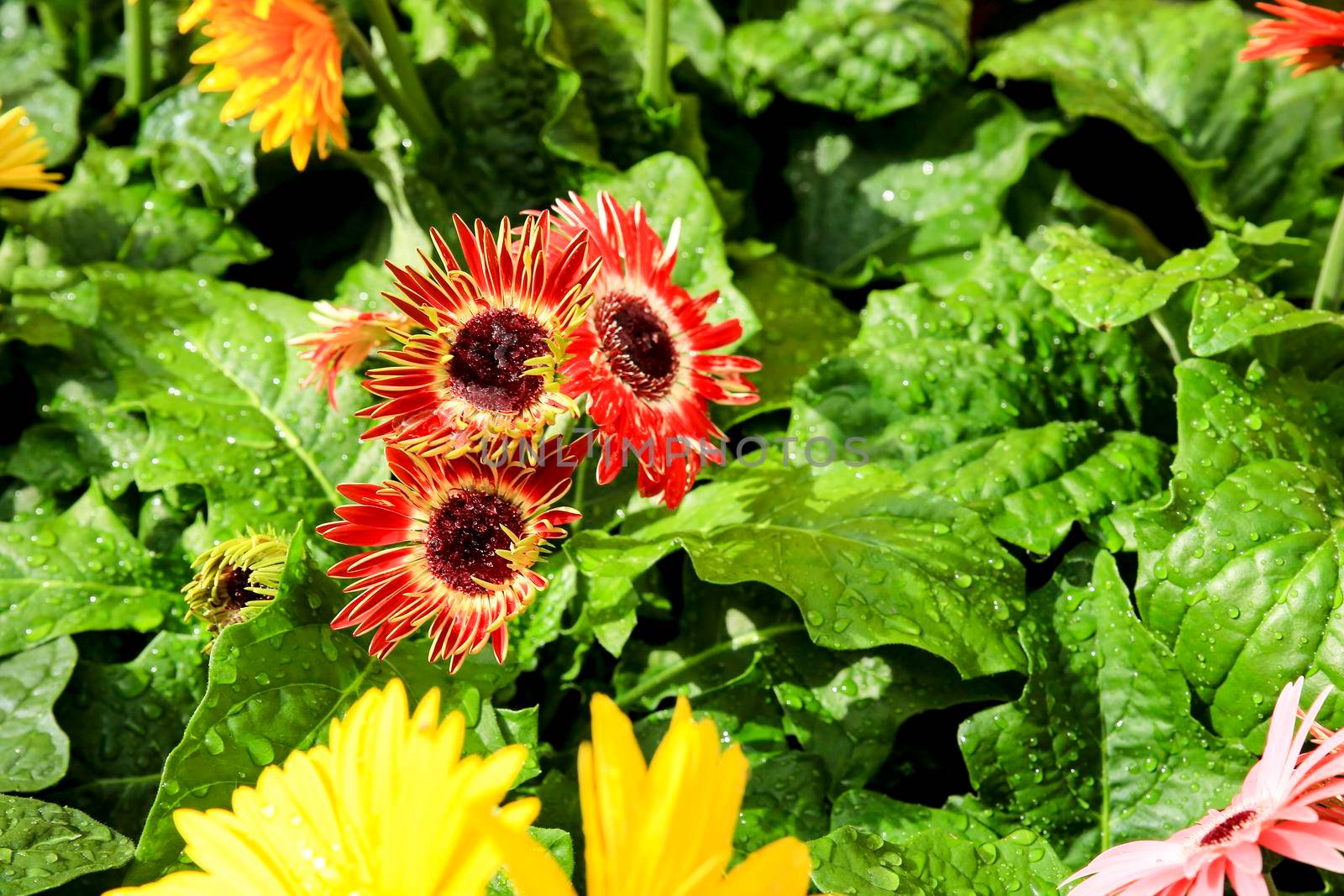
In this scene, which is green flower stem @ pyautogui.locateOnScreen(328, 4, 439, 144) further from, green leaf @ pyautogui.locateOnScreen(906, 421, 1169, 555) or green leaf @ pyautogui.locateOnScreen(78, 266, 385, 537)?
green leaf @ pyautogui.locateOnScreen(906, 421, 1169, 555)

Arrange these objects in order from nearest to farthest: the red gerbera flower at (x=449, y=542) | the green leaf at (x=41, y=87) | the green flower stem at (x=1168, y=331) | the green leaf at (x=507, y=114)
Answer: the red gerbera flower at (x=449, y=542) → the green flower stem at (x=1168, y=331) → the green leaf at (x=507, y=114) → the green leaf at (x=41, y=87)

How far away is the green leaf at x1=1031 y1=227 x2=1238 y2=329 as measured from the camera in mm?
997

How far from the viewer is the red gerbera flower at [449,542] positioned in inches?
32.3

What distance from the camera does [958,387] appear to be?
3.61 ft

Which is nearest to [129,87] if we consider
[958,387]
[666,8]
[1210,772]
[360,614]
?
[666,8]

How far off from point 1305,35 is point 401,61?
0.88m

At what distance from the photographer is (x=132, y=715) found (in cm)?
101

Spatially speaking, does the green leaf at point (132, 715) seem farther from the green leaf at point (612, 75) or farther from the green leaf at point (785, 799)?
the green leaf at point (612, 75)

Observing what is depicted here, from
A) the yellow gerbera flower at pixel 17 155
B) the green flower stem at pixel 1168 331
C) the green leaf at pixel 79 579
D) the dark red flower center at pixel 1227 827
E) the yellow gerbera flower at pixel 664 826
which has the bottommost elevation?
the green leaf at pixel 79 579

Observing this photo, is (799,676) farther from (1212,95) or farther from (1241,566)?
(1212,95)

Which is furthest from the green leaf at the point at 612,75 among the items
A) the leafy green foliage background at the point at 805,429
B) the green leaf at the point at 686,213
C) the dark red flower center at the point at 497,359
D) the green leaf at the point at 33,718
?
the green leaf at the point at 33,718

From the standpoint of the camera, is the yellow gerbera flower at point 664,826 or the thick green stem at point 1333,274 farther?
the thick green stem at point 1333,274

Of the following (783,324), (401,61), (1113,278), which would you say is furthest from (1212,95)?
(401,61)

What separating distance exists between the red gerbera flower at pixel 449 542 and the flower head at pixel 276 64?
37 cm
